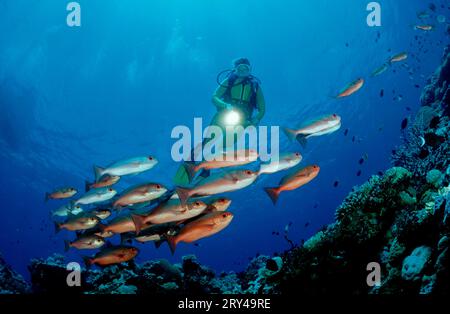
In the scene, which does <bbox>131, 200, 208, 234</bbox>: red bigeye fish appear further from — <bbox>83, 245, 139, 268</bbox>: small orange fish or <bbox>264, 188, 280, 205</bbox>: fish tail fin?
<bbox>83, 245, 139, 268</bbox>: small orange fish

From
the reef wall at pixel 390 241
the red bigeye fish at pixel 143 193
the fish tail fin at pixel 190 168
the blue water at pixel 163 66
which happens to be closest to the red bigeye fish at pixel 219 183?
the fish tail fin at pixel 190 168

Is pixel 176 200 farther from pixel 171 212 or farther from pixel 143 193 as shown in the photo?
pixel 143 193

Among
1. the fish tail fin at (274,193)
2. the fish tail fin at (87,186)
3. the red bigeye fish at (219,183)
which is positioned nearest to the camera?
the red bigeye fish at (219,183)

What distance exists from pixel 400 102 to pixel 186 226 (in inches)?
1635

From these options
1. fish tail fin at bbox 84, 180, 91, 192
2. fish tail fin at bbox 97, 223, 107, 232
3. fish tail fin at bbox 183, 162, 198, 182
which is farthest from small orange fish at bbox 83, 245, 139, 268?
fish tail fin at bbox 183, 162, 198, 182

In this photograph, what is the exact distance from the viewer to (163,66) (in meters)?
29.5

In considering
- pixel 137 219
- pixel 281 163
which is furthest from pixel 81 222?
pixel 281 163

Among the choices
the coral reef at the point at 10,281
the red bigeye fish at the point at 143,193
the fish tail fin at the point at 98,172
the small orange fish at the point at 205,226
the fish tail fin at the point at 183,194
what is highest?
the fish tail fin at the point at 98,172

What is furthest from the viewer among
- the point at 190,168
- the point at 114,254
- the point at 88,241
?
the point at 88,241

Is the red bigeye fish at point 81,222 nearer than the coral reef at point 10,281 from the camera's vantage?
Yes

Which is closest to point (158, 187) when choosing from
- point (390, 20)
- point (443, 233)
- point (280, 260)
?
point (280, 260)

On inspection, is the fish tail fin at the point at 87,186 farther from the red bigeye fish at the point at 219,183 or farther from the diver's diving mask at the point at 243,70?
the diver's diving mask at the point at 243,70

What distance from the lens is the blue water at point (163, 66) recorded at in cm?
2619

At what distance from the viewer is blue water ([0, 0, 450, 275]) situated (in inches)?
1031
